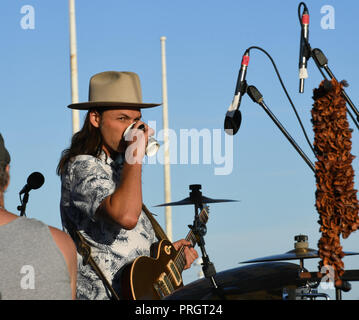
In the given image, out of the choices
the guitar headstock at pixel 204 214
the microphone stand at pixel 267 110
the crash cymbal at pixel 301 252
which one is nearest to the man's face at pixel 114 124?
the microphone stand at pixel 267 110

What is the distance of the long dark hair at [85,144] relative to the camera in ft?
13.1

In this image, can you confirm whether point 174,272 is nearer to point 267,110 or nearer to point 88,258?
point 88,258

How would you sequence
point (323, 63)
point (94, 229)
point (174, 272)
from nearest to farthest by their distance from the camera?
1. point (323, 63)
2. point (94, 229)
3. point (174, 272)

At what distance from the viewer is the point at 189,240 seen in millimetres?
5035

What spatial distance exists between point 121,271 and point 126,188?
627 mm

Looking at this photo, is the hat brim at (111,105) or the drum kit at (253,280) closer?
the hat brim at (111,105)

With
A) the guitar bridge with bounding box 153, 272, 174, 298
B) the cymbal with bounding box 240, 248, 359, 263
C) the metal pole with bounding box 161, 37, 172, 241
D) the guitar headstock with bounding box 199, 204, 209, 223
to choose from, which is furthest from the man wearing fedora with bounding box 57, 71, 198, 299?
the metal pole with bounding box 161, 37, 172, 241

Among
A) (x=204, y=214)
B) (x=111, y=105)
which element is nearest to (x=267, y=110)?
(x=111, y=105)

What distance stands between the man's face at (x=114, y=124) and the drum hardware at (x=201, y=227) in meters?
1.10

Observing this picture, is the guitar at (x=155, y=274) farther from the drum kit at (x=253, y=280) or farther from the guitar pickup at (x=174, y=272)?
the drum kit at (x=253, y=280)

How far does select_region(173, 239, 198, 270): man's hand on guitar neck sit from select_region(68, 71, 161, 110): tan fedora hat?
113 centimetres

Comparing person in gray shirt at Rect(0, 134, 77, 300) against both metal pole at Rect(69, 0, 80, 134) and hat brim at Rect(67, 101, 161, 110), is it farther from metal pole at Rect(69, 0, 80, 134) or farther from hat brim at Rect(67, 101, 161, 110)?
metal pole at Rect(69, 0, 80, 134)

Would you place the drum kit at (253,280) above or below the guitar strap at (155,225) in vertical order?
below

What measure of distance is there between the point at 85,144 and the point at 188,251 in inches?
50.9
